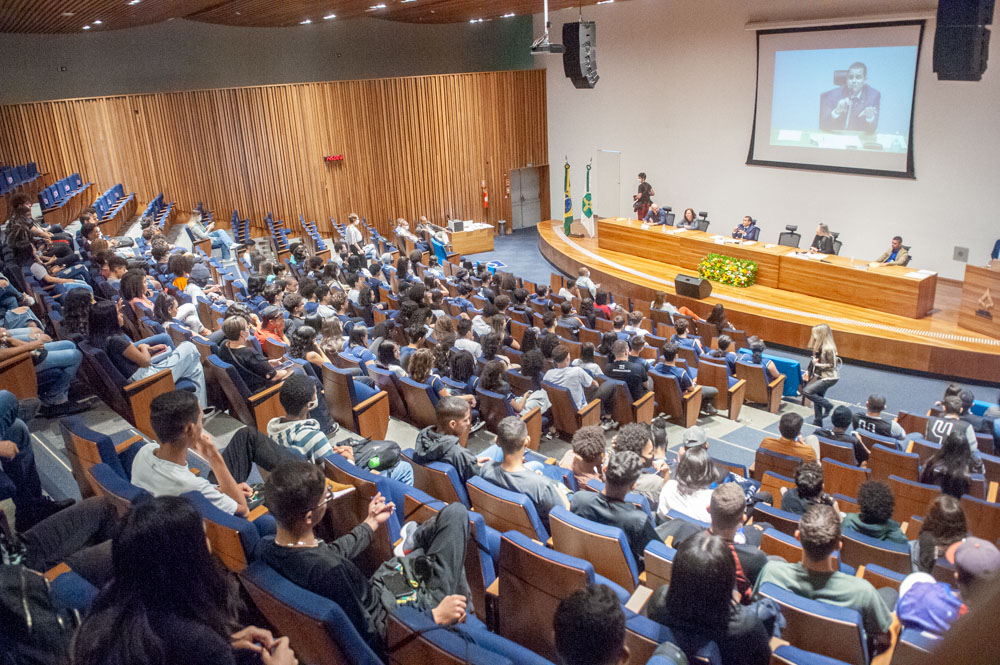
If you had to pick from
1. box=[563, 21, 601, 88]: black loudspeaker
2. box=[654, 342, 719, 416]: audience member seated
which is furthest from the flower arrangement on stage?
box=[654, 342, 719, 416]: audience member seated

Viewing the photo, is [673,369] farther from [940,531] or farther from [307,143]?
[307,143]

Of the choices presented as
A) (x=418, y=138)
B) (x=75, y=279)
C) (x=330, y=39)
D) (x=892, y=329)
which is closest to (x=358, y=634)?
(x=75, y=279)

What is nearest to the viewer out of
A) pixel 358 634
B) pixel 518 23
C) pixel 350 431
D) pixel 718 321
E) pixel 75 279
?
pixel 358 634

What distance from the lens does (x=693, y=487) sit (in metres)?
3.44

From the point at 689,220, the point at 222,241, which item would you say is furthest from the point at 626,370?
the point at 222,241

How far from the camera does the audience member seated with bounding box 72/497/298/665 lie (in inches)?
63.2

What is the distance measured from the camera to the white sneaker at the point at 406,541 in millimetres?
2604

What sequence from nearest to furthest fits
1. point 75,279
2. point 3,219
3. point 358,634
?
point 358,634 → point 75,279 → point 3,219

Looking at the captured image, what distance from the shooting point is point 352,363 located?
528 cm

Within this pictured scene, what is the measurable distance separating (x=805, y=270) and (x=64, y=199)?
37.2ft

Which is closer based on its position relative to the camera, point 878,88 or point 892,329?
point 892,329

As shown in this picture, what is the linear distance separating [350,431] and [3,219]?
8.49 meters

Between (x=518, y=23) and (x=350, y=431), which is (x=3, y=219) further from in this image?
(x=518, y=23)

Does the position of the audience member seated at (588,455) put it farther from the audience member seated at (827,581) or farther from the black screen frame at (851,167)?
the black screen frame at (851,167)
